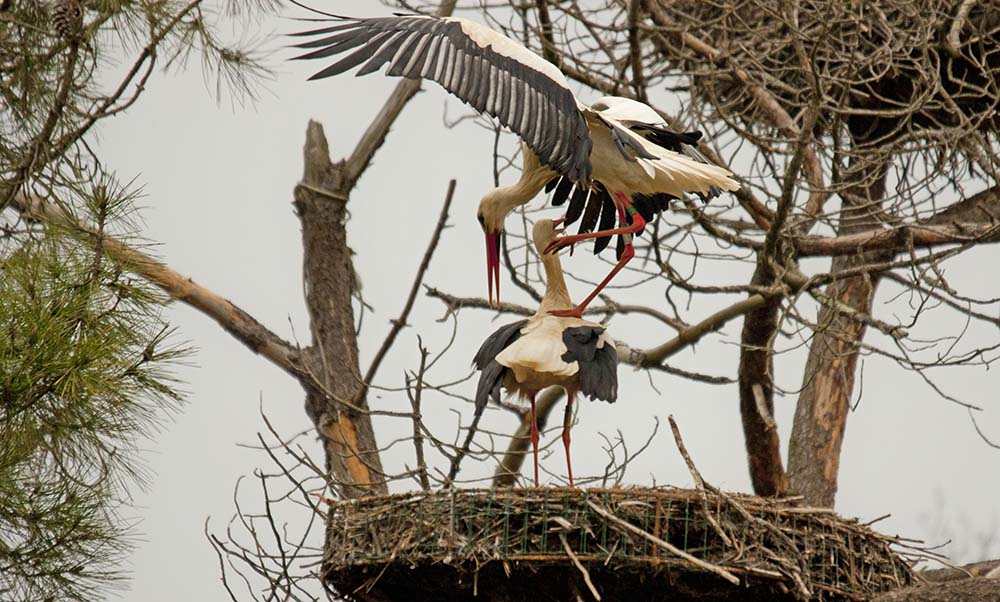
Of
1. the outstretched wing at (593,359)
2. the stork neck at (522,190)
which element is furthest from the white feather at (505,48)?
the outstretched wing at (593,359)

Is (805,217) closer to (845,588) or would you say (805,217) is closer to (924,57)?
(924,57)

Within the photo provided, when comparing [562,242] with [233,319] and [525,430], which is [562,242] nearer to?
[525,430]

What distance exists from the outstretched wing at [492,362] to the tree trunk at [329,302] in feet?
6.53

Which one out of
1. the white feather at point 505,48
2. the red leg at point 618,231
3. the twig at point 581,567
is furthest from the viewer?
the red leg at point 618,231

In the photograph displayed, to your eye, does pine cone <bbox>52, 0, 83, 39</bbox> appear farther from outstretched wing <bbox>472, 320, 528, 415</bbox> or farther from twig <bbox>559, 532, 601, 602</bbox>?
twig <bbox>559, 532, 601, 602</bbox>

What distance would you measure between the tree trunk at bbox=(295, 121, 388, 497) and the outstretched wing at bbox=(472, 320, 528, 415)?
1.99 meters

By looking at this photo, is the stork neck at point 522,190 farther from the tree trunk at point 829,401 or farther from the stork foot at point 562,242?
the tree trunk at point 829,401

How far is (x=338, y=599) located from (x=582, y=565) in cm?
97

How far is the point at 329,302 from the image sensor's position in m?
8.47

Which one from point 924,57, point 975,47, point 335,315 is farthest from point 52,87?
point 975,47

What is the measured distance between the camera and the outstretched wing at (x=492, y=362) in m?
5.76

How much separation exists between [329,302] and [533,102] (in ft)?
9.63

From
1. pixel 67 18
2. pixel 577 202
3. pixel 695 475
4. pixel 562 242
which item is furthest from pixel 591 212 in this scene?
pixel 67 18

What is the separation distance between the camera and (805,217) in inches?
301
